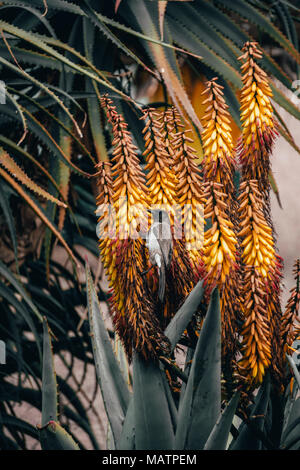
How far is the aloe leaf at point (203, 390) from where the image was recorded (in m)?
0.27

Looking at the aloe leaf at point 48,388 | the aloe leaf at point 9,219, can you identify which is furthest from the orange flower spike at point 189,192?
the aloe leaf at point 9,219

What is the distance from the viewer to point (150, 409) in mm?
294

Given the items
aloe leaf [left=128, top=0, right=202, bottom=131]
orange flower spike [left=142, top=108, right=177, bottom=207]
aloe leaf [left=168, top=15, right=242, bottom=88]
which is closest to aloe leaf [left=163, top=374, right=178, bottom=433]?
orange flower spike [left=142, top=108, right=177, bottom=207]

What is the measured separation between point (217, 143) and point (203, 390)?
0.15 meters

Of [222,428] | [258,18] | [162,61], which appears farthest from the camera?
[258,18]

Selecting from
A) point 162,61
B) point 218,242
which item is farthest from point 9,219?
point 218,242

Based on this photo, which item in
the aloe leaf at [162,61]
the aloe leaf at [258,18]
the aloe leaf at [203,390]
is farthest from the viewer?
the aloe leaf at [258,18]

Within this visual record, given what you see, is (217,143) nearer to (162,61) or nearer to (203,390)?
(203,390)

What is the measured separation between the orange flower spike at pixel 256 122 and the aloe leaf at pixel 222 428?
135mm

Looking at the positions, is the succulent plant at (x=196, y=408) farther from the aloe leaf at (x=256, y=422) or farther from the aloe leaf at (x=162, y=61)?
the aloe leaf at (x=162, y=61)

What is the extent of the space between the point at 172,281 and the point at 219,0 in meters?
0.58

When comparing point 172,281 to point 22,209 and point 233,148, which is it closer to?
point 233,148

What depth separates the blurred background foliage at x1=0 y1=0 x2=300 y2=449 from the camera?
545mm

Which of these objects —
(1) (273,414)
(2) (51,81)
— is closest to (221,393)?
(1) (273,414)
